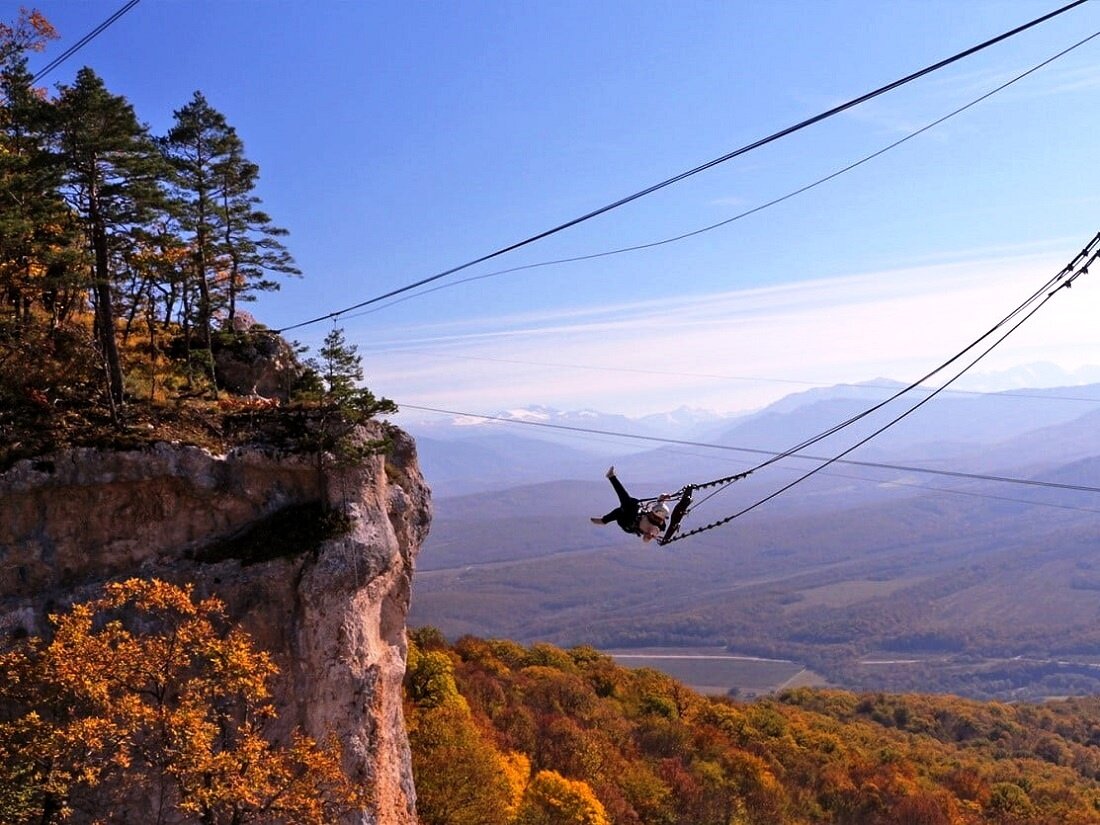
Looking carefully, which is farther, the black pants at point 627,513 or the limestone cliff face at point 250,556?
the limestone cliff face at point 250,556

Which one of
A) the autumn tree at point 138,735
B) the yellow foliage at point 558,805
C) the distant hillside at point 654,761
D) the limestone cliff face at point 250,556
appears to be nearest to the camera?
the autumn tree at point 138,735

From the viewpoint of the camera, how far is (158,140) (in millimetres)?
29109

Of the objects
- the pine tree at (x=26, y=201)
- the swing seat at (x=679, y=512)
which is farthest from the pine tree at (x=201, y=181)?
the swing seat at (x=679, y=512)

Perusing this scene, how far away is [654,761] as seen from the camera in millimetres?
49125

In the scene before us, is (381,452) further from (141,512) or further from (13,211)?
(13,211)

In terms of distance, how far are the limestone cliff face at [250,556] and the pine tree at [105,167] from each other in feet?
9.48

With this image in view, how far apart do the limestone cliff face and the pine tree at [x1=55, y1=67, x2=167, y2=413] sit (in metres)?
2.89

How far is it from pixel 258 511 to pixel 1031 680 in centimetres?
22800

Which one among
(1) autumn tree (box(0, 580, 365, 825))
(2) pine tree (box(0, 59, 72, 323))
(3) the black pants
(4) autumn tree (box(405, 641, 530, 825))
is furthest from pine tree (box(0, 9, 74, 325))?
(4) autumn tree (box(405, 641, 530, 825))

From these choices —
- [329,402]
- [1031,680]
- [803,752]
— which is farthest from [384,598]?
[1031,680]

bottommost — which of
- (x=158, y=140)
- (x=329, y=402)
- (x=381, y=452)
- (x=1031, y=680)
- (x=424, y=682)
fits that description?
(x=1031, y=680)

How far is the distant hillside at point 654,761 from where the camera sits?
110ft

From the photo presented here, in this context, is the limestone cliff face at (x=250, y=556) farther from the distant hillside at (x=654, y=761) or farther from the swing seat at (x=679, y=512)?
the distant hillside at (x=654, y=761)

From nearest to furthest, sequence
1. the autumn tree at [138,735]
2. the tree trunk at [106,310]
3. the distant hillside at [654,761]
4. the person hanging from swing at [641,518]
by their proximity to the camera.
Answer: the autumn tree at [138,735]
the person hanging from swing at [641,518]
the tree trunk at [106,310]
the distant hillside at [654,761]
